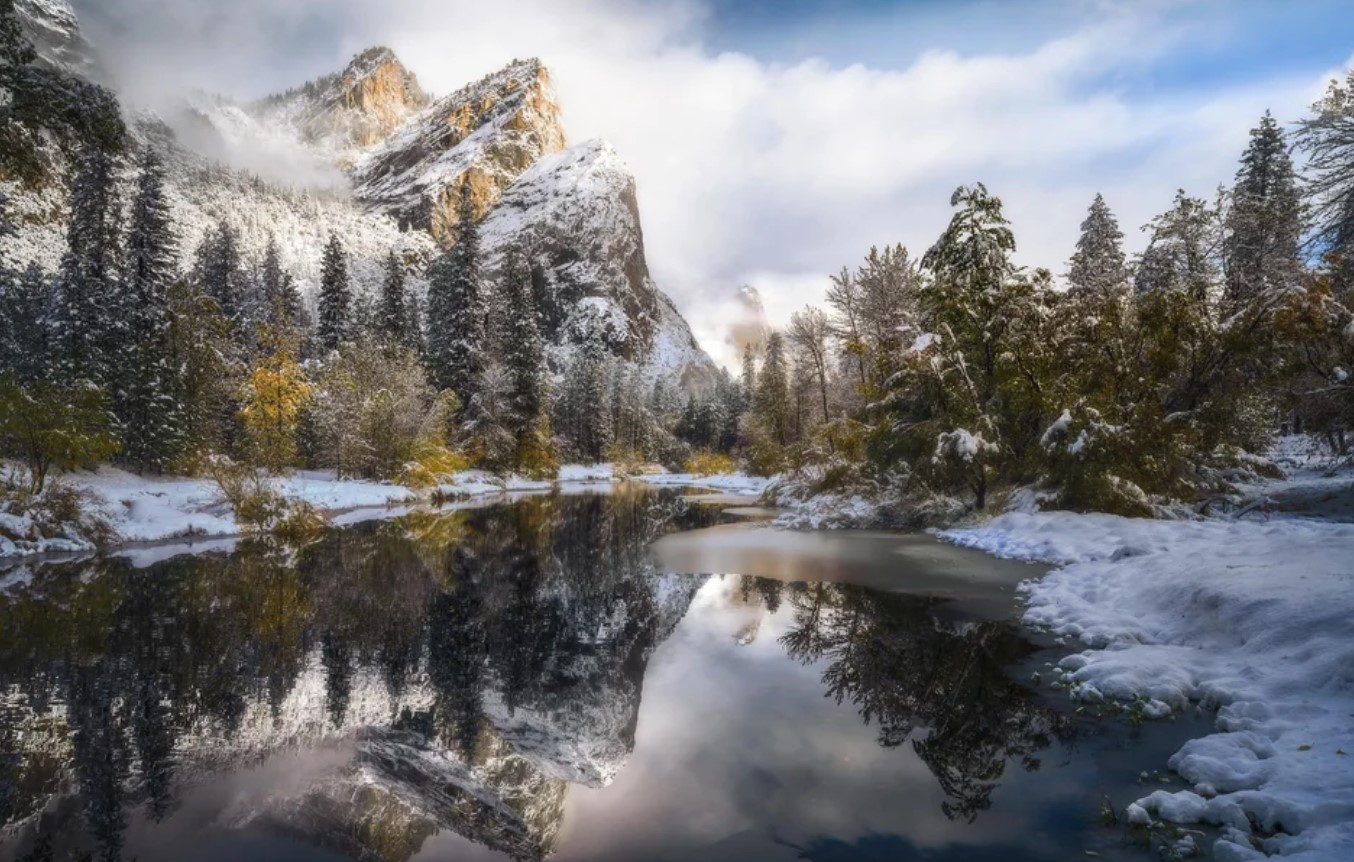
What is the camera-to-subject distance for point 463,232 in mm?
43094

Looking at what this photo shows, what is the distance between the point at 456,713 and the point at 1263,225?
1822 cm

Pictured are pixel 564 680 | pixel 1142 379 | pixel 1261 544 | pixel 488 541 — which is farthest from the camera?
pixel 488 541

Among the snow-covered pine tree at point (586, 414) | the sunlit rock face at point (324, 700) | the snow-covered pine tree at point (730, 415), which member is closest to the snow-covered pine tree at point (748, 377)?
the snow-covered pine tree at point (730, 415)

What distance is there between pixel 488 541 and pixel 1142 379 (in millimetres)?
17817

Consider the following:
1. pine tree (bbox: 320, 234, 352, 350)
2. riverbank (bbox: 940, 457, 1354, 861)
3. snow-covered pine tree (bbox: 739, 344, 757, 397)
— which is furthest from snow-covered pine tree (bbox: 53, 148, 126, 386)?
snow-covered pine tree (bbox: 739, 344, 757, 397)

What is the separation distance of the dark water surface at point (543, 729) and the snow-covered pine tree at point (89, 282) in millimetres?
24425

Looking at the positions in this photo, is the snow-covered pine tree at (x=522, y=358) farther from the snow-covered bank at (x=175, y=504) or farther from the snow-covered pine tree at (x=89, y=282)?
the snow-covered pine tree at (x=89, y=282)

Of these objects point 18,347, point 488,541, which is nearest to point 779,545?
point 488,541

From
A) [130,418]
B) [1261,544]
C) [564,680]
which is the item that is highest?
[130,418]

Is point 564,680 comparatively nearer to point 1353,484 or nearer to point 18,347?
point 1353,484

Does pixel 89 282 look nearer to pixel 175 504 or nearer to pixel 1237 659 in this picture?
pixel 175 504

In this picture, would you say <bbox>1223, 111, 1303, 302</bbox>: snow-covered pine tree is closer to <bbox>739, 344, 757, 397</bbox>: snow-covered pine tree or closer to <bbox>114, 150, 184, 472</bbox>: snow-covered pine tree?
<bbox>114, 150, 184, 472</bbox>: snow-covered pine tree

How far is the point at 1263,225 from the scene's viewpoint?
14.0 metres

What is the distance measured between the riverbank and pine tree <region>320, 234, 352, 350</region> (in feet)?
156
